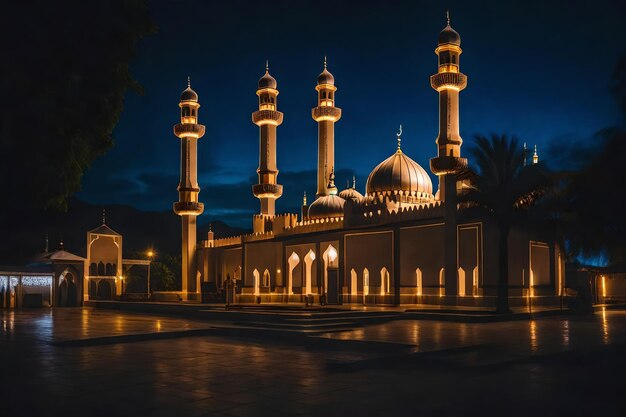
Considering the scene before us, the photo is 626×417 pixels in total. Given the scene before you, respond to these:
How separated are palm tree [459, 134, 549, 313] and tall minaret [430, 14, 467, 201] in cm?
746

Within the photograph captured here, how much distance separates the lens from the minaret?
142ft

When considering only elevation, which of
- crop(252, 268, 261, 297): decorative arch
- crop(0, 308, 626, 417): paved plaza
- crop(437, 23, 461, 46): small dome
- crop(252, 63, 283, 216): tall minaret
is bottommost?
crop(0, 308, 626, 417): paved plaza

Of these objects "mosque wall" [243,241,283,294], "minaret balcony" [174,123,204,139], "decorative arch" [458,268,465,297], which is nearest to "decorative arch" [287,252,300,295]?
"mosque wall" [243,241,283,294]

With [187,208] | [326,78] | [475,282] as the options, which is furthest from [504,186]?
[187,208]

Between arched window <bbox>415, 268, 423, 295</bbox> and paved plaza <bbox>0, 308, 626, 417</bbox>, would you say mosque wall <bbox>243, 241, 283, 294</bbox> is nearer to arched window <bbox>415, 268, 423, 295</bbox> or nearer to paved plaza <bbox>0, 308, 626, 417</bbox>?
arched window <bbox>415, 268, 423, 295</bbox>

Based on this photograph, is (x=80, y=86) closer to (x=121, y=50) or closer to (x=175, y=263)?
(x=121, y=50)

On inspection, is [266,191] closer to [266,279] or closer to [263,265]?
[263,265]

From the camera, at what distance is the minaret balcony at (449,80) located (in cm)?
3041

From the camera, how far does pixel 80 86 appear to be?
848 centimetres

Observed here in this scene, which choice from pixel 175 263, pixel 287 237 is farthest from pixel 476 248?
pixel 175 263

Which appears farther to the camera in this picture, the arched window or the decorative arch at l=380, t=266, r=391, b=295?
the decorative arch at l=380, t=266, r=391, b=295

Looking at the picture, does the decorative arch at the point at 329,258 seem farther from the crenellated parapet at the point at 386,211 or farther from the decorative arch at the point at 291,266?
the decorative arch at the point at 291,266

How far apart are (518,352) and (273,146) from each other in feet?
107

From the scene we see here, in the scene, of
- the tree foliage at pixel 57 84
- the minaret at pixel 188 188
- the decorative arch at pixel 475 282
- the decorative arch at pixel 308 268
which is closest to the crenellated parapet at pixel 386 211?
the decorative arch at pixel 475 282
